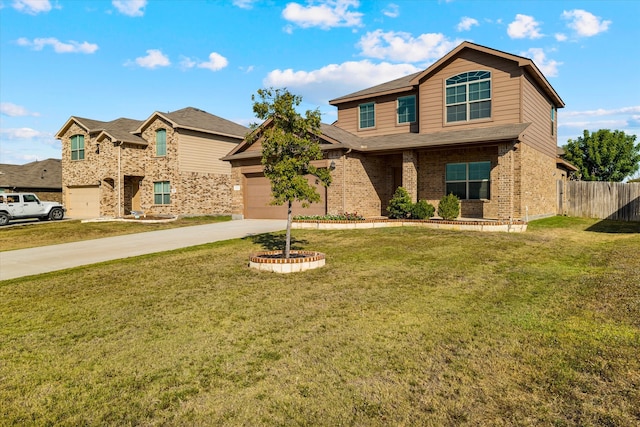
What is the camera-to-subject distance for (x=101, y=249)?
12.7 m

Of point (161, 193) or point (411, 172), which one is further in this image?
point (161, 193)

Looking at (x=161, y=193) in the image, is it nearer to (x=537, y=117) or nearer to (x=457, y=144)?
(x=457, y=144)

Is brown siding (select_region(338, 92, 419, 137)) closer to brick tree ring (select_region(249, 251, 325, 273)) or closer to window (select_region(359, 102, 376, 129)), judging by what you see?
window (select_region(359, 102, 376, 129))

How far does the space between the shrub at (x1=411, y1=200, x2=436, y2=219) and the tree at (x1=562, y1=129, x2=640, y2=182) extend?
27.0 meters

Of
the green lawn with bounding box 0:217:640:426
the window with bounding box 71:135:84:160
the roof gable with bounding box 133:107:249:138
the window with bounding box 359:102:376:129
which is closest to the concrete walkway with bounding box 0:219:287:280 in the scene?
the green lawn with bounding box 0:217:640:426

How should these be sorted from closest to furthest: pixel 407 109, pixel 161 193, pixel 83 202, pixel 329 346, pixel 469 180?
pixel 329 346
pixel 469 180
pixel 407 109
pixel 161 193
pixel 83 202

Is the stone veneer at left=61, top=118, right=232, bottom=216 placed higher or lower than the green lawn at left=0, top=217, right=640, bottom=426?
higher

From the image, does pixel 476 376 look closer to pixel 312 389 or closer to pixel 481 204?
pixel 312 389

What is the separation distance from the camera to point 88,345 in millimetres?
4664

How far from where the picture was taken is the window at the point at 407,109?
66.7 feet

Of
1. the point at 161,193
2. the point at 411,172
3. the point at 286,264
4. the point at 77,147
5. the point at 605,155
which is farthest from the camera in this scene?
the point at 605,155

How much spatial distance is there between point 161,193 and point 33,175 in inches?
809

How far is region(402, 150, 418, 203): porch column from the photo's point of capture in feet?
59.3

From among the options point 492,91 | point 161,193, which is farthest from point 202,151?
point 492,91
